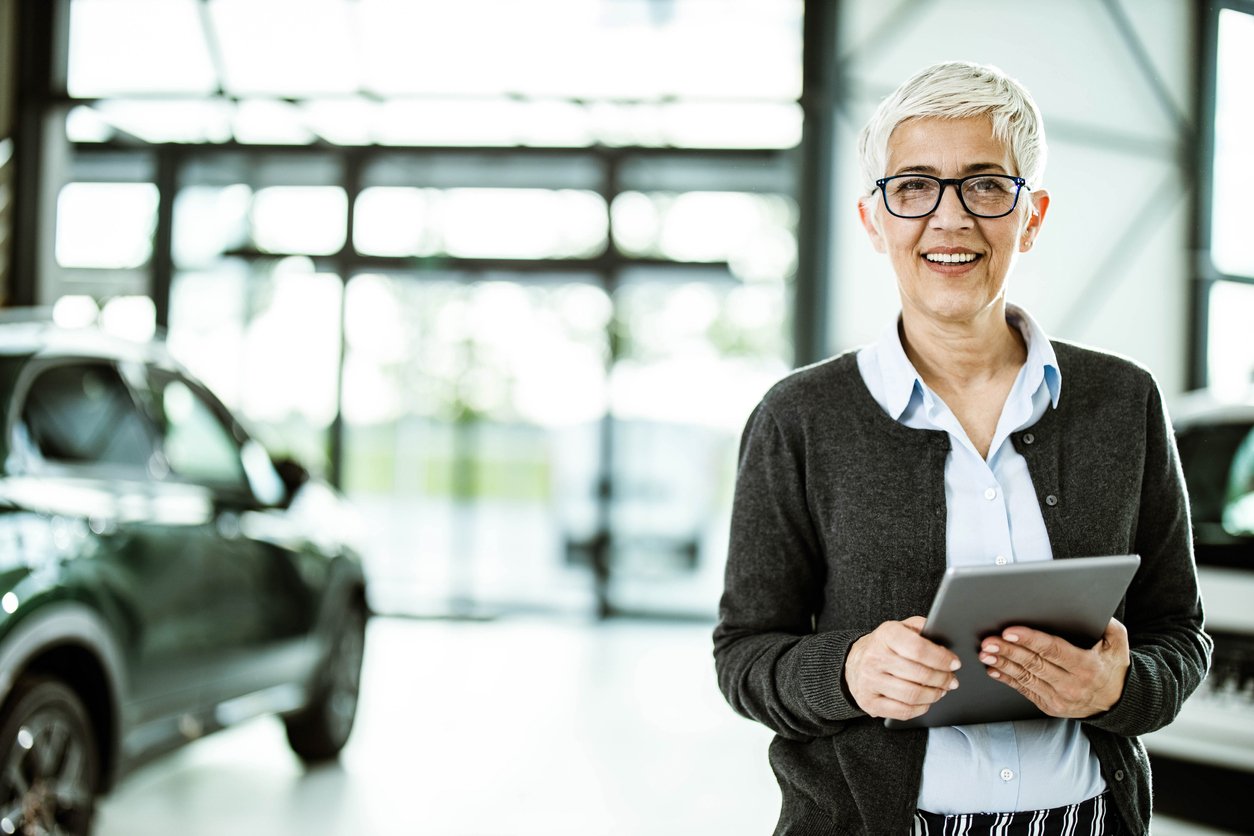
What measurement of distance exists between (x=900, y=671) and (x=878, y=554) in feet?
0.57

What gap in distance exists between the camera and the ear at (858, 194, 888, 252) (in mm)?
1476

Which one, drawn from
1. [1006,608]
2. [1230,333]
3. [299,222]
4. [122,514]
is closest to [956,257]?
[1006,608]

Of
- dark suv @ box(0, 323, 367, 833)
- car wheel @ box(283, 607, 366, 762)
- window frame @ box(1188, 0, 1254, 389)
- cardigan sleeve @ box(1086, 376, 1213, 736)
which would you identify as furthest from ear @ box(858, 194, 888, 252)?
window frame @ box(1188, 0, 1254, 389)

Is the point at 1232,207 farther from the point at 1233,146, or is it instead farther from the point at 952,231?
the point at 952,231

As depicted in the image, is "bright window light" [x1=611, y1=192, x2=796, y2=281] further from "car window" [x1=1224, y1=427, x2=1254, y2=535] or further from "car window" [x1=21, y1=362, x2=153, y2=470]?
"car window" [x1=21, y1=362, x2=153, y2=470]

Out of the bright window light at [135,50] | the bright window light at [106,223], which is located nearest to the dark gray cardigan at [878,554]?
the bright window light at [135,50]

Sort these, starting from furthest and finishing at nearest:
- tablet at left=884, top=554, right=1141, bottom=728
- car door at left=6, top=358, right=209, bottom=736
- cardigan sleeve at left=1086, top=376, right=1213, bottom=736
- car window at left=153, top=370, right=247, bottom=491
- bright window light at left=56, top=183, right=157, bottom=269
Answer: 1. bright window light at left=56, top=183, right=157, bottom=269
2. car window at left=153, top=370, right=247, bottom=491
3. car door at left=6, top=358, right=209, bottom=736
4. cardigan sleeve at left=1086, top=376, right=1213, bottom=736
5. tablet at left=884, top=554, right=1141, bottom=728

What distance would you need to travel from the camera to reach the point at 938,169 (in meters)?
1.38

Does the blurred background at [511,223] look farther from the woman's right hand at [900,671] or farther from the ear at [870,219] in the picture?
the woman's right hand at [900,671]

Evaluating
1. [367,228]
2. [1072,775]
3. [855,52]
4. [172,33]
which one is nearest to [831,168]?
[855,52]

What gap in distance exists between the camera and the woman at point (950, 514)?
1.35 m

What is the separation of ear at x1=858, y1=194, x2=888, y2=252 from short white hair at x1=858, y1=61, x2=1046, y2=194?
0.05 meters

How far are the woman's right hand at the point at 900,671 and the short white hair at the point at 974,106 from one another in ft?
1.76

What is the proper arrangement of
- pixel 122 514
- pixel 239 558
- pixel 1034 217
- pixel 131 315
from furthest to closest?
pixel 131 315 → pixel 239 558 → pixel 122 514 → pixel 1034 217
